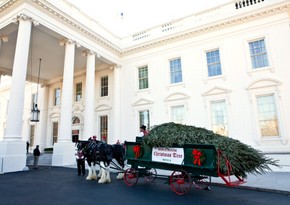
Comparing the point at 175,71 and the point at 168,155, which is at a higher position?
the point at 175,71

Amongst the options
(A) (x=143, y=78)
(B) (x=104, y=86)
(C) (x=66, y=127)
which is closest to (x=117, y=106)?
(B) (x=104, y=86)

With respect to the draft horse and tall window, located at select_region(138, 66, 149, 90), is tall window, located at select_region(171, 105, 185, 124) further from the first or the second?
the draft horse

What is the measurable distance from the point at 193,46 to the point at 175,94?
3.89 m

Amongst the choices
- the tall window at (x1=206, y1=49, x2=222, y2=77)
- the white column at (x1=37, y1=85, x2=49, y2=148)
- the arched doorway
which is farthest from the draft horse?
the white column at (x1=37, y1=85, x2=49, y2=148)

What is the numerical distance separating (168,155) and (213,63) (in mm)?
10733

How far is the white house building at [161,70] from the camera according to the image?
11.8 meters

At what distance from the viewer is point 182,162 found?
18.3ft

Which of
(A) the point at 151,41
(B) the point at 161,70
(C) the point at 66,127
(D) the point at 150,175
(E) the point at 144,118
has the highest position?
(A) the point at 151,41

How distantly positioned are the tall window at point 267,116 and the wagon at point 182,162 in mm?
7714

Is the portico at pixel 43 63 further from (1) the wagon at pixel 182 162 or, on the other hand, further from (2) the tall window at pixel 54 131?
(1) the wagon at pixel 182 162

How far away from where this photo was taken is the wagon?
5023mm

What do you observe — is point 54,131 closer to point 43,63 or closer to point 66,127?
point 43,63

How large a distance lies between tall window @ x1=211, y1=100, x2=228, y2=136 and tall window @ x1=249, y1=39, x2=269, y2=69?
321cm

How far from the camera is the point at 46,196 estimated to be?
5.64 m
